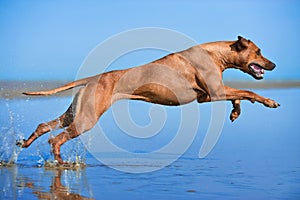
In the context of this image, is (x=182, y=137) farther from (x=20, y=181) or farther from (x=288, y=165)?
(x=20, y=181)

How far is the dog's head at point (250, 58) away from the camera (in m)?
8.83

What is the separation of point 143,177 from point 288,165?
1.77 meters

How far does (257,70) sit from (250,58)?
190 mm

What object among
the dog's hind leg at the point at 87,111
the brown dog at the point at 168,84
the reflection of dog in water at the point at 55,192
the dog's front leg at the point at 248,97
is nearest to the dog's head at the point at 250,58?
the brown dog at the point at 168,84

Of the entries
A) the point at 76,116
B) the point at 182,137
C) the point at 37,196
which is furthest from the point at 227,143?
the point at 37,196

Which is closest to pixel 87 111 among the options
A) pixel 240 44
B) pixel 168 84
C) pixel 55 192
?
pixel 168 84

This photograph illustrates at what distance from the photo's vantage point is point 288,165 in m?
7.79

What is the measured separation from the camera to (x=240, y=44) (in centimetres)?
884

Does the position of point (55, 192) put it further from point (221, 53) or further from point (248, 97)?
point (221, 53)

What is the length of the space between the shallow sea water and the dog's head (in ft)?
3.46

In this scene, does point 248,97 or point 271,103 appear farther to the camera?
point 248,97

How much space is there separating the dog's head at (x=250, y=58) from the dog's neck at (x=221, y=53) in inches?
→ 2.1

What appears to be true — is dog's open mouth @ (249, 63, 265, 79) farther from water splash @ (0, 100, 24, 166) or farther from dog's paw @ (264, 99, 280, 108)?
water splash @ (0, 100, 24, 166)

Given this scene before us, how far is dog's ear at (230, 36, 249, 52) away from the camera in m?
8.81
